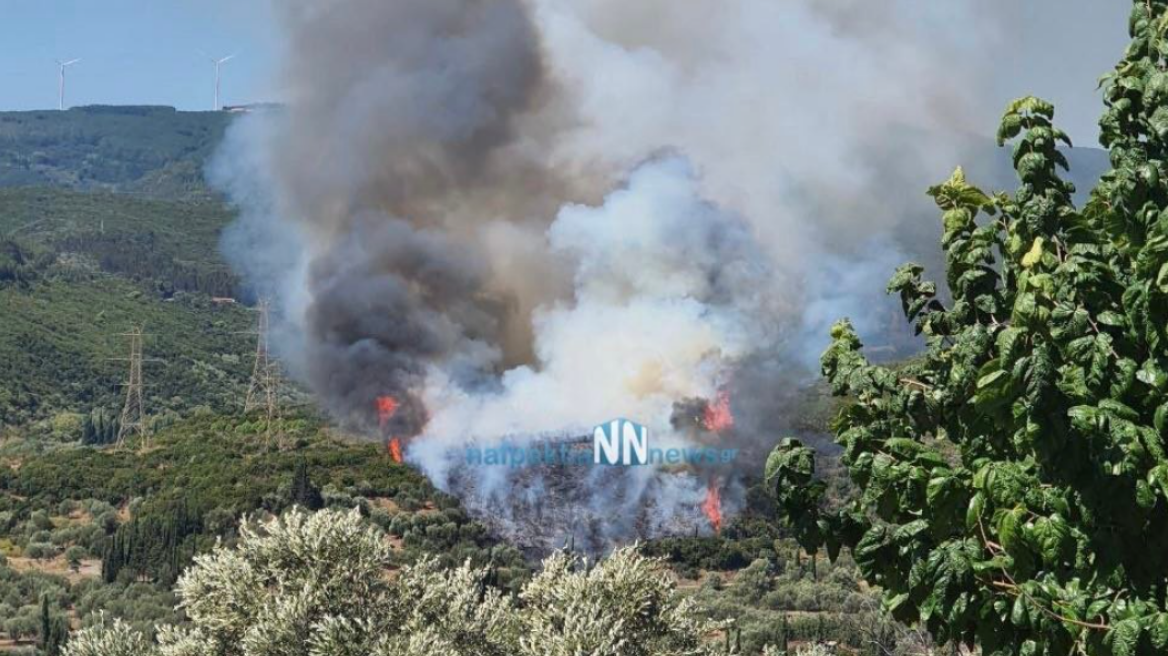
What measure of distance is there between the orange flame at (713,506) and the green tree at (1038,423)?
80.5 m

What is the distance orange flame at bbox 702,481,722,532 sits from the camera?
98806 mm

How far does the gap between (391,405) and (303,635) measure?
5972cm

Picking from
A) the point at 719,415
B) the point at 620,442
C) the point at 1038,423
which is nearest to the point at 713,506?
the point at 719,415

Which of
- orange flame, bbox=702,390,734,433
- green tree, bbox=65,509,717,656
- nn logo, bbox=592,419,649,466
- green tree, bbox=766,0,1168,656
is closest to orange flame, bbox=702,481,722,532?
orange flame, bbox=702,390,734,433

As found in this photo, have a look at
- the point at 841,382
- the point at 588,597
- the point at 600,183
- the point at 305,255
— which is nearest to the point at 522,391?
the point at 600,183

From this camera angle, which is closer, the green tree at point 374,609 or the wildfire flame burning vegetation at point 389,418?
the green tree at point 374,609

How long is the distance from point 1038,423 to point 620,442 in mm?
77732

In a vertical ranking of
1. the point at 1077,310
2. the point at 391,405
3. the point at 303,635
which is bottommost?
the point at 303,635

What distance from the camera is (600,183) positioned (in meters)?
97.4

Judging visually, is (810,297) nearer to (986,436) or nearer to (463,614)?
(463,614)

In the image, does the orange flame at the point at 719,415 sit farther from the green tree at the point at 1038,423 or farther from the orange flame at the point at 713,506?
the green tree at the point at 1038,423

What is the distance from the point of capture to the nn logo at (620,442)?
91.0m

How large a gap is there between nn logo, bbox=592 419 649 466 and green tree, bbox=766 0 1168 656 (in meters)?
72.3

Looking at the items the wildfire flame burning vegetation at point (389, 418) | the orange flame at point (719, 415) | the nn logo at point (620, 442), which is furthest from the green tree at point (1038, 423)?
the orange flame at point (719, 415)
